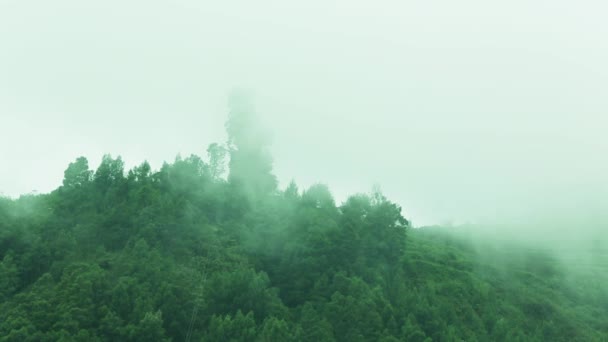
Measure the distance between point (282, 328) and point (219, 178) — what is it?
47.6 metres

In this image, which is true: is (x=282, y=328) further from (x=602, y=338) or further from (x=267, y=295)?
(x=602, y=338)

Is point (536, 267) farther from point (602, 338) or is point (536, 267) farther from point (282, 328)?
point (282, 328)

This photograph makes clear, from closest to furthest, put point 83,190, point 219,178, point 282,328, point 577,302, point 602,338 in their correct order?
point 282,328
point 602,338
point 83,190
point 577,302
point 219,178

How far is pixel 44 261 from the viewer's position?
55.9m

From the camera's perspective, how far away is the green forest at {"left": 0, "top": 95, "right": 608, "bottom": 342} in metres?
47.9

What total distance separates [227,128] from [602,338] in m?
66.9

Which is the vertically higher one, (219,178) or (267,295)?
(219,178)

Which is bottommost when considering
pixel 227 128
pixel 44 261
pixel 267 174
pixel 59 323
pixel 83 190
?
pixel 59 323

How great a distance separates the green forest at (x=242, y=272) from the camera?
1886 inches

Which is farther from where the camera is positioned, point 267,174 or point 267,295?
point 267,174

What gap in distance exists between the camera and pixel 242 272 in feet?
183

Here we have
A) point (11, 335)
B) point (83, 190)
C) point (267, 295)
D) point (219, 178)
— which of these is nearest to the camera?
point (11, 335)

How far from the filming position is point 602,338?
63.2 metres

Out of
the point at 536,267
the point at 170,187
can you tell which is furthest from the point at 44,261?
the point at 536,267
